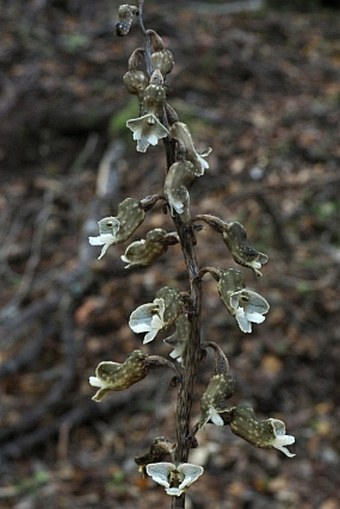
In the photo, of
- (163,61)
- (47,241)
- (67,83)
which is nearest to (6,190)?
(47,241)

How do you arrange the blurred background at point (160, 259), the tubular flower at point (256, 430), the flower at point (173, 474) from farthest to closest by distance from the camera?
the blurred background at point (160, 259), the tubular flower at point (256, 430), the flower at point (173, 474)

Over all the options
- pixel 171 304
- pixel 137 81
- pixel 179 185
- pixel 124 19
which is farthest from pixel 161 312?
pixel 124 19

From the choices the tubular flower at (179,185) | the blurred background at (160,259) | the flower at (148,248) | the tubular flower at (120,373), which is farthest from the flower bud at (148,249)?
the blurred background at (160,259)

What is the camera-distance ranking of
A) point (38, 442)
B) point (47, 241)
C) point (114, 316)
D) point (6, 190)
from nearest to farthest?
point (38, 442) < point (114, 316) < point (47, 241) < point (6, 190)

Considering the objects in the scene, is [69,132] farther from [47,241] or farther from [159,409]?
[159,409]

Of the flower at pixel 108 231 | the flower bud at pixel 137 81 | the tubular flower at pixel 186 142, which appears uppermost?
the flower bud at pixel 137 81

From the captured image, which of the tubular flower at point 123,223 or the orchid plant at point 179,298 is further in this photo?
the tubular flower at point 123,223

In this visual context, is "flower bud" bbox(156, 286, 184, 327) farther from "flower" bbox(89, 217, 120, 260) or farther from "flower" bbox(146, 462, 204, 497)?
"flower" bbox(146, 462, 204, 497)

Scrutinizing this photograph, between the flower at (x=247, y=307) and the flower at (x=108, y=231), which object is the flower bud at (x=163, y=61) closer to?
the flower at (x=108, y=231)
